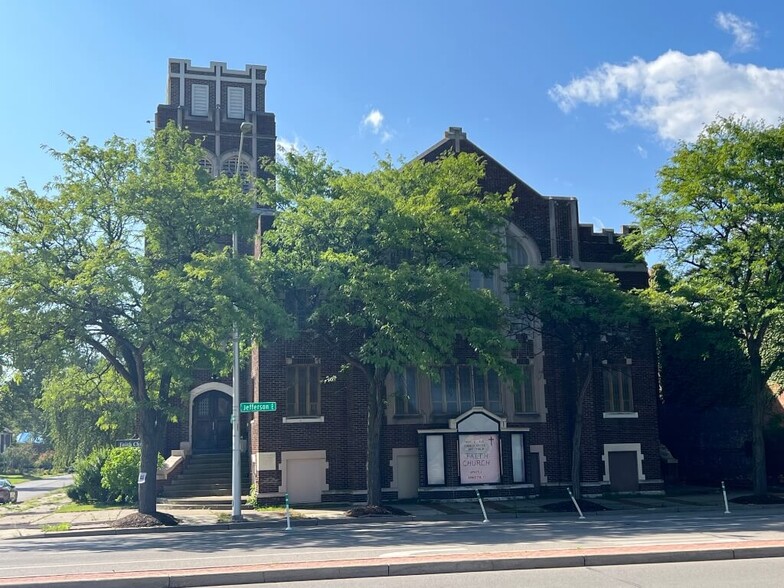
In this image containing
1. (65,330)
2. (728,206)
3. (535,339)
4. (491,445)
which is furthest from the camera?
(535,339)

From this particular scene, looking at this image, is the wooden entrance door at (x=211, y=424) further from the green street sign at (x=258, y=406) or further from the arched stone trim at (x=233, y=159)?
the green street sign at (x=258, y=406)

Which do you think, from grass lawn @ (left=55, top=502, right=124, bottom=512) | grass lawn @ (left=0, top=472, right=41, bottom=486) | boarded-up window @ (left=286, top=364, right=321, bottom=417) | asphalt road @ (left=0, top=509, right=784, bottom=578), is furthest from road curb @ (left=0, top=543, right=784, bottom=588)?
grass lawn @ (left=0, top=472, right=41, bottom=486)

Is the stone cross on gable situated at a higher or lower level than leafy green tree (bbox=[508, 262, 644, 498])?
higher

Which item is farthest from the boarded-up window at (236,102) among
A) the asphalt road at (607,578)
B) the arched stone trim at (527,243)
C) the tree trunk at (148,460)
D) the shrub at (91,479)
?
the asphalt road at (607,578)

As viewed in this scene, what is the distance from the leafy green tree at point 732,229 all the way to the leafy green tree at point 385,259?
6.65m

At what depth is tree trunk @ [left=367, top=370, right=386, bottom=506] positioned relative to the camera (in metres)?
25.1

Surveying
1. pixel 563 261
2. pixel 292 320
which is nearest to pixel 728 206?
pixel 563 261

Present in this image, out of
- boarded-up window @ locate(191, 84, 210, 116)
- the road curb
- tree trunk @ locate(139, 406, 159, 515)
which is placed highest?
boarded-up window @ locate(191, 84, 210, 116)

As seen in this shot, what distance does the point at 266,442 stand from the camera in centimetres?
2847

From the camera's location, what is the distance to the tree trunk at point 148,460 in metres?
23.0

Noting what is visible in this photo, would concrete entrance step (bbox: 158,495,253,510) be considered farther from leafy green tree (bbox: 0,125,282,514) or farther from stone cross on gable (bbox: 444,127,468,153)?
stone cross on gable (bbox: 444,127,468,153)

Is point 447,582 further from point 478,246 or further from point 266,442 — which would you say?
point 266,442

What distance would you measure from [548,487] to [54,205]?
808 inches

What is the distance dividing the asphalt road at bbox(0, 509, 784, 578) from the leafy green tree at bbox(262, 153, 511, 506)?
17.1 ft
